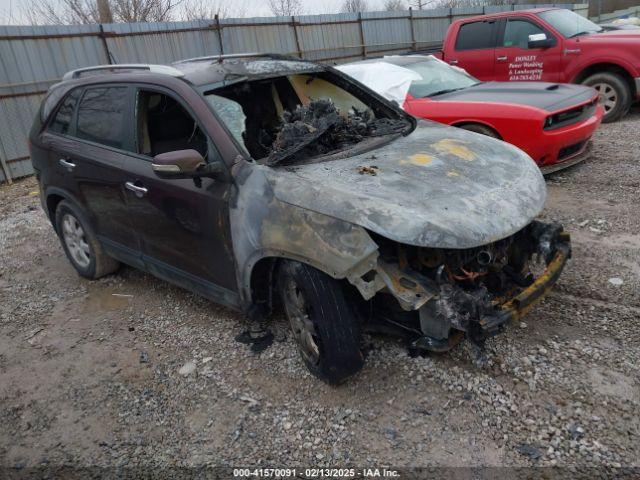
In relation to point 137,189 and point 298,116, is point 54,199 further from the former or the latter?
point 298,116

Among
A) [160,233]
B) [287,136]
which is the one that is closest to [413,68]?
[287,136]

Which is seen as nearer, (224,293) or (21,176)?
(224,293)

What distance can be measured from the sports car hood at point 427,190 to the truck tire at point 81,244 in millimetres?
2271

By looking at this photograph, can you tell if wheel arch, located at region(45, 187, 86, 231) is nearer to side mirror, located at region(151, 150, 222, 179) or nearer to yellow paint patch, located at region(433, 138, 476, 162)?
side mirror, located at region(151, 150, 222, 179)

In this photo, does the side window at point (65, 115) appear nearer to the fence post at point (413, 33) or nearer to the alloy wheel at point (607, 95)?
the alloy wheel at point (607, 95)

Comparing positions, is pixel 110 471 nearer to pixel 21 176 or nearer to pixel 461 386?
pixel 461 386

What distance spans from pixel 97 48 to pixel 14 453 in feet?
29.0

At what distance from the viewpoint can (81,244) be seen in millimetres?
4699

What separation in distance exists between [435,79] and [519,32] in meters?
2.71

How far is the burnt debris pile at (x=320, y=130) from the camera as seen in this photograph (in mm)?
3250

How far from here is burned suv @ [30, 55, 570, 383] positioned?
2607 mm

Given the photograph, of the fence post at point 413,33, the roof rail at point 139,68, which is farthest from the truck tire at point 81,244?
the fence post at point 413,33

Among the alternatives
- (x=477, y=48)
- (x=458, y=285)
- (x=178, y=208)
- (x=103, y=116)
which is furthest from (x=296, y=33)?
(x=458, y=285)

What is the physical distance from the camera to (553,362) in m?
2.90
